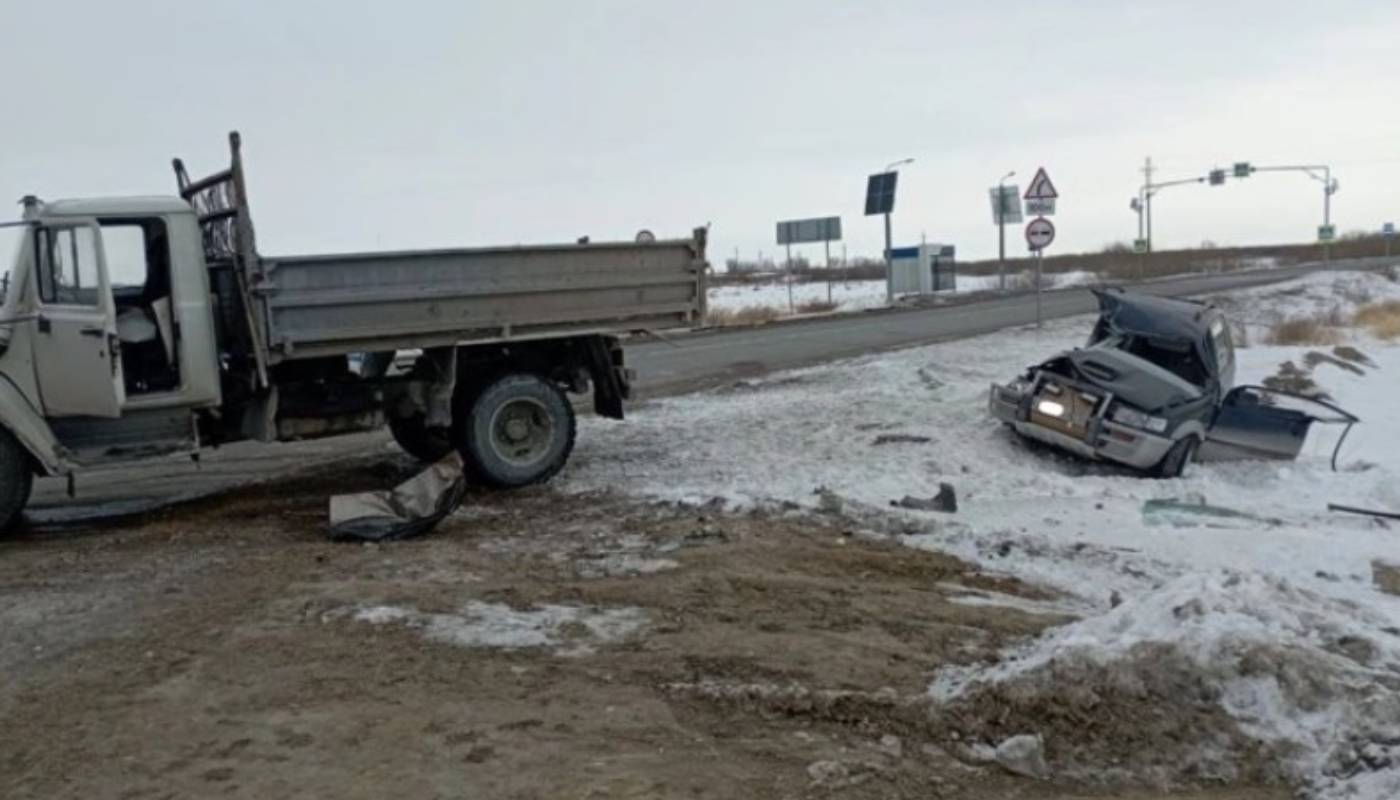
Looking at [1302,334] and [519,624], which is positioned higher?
[1302,334]

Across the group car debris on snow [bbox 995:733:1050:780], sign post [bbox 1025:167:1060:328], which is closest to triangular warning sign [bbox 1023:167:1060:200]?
sign post [bbox 1025:167:1060:328]

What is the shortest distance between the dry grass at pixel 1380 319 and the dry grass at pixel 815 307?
1594cm

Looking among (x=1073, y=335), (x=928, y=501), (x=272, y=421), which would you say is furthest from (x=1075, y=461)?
(x=1073, y=335)

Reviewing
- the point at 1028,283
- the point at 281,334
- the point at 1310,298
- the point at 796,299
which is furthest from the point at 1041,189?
the point at 1028,283

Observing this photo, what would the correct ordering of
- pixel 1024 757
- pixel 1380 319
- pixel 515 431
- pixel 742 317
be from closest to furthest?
pixel 1024 757 < pixel 515 431 < pixel 1380 319 < pixel 742 317

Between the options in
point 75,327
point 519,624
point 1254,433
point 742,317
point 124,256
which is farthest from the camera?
point 742,317

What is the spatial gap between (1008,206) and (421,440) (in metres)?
31.6

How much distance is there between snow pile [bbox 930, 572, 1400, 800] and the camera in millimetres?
4430

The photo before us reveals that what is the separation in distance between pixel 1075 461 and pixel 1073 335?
12.9m

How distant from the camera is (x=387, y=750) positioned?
4.48 meters

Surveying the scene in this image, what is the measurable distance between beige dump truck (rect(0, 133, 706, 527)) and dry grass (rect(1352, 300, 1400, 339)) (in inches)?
953

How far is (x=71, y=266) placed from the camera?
27.8 ft

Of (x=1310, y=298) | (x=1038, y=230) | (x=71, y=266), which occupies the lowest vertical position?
(x=1310, y=298)

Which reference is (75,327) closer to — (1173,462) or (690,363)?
(1173,462)
